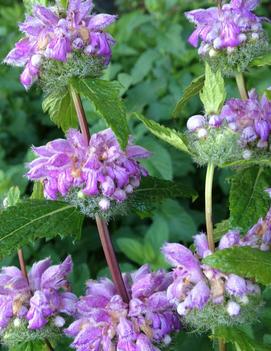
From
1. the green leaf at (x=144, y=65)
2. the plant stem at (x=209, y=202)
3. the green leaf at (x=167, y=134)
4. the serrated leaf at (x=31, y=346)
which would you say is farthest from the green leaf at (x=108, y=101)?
the green leaf at (x=144, y=65)

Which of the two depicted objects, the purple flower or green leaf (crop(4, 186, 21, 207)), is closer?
the purple flower

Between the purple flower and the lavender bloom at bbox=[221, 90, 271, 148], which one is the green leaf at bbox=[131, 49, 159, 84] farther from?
the purple flower

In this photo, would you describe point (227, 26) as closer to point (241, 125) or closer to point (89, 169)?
point (241, 125)

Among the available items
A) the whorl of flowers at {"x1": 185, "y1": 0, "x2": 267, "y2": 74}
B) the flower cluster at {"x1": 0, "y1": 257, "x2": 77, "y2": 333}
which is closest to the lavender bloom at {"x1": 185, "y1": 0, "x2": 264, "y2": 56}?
the whorl of flowers at {"x1": 185, "y1": 0, "x2": 267, "y2": 74}

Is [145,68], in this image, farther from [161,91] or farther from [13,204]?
[13,204]

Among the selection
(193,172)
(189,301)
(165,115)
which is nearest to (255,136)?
(189,301)

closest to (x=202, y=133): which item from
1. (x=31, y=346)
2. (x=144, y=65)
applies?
(x=31, y=346)

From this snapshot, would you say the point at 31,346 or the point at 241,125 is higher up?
the point at 241,125
